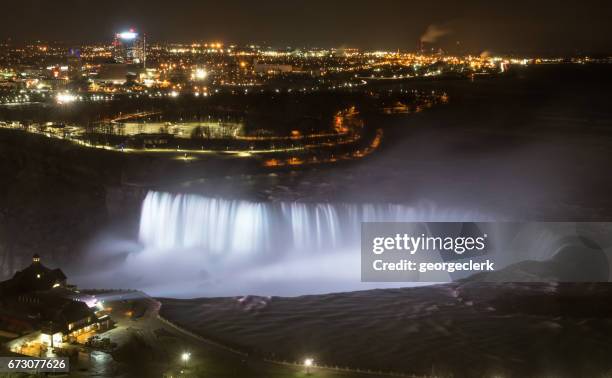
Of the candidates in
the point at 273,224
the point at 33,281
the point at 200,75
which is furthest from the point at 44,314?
the point at 200,75

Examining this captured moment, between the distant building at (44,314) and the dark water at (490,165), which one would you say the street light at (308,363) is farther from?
the dark water at (490,165)

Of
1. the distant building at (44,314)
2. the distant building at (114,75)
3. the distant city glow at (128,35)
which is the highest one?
the distant city glow at (128,35)

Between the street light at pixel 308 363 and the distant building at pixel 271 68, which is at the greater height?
the distant building at pixel 271 68

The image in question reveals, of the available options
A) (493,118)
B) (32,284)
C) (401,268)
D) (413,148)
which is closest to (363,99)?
(493,118)

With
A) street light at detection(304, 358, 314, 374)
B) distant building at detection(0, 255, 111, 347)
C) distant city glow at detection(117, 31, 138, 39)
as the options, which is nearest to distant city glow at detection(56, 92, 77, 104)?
distant building at detection(0, 255, 111, 347)

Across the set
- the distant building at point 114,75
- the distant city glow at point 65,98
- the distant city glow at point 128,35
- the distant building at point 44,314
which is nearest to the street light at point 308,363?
the distant building at point 44,314

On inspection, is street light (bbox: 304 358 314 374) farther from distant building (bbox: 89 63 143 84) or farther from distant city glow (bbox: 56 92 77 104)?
distant building (bbox: 89 63 143 84)
